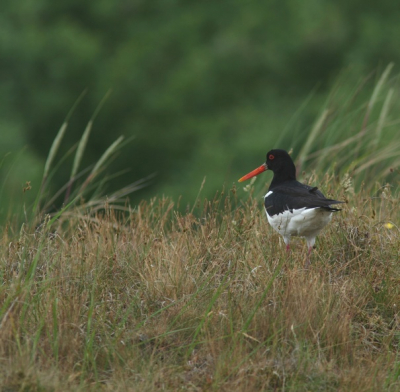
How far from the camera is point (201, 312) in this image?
13.2 ft

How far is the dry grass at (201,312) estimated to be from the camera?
353 cm

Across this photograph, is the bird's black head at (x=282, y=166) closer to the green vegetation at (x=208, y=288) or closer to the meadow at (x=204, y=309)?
the green vegetation at (x=208, y=288)

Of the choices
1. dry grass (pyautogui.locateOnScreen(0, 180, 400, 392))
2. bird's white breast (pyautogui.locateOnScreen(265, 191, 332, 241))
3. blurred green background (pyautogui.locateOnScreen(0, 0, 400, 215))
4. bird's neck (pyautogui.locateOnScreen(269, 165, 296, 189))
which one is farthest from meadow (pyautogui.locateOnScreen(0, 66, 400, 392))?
blurred green background (pyautogui.locateOnScreen(0, 0, 400, 215))

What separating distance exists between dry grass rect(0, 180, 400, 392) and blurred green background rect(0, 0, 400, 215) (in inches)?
539

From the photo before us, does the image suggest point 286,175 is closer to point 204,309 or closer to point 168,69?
point 204,309

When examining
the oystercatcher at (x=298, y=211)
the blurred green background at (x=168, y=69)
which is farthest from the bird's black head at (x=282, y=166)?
the blurred green background at (x=168, y=69)

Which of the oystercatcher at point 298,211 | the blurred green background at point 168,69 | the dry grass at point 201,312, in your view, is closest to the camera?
the dry grass at point 201,312

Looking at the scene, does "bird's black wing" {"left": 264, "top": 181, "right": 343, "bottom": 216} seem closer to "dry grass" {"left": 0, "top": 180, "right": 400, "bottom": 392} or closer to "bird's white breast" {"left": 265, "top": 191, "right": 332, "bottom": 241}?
"bird's white breast" {"left": 265, "top": 191, "right": 332, "bottom": 241}

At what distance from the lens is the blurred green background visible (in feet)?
64.4

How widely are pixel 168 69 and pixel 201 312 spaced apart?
59.6ft

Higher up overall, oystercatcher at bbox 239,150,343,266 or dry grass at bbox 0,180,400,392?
oystercatcher at bbox 239,150,343,266

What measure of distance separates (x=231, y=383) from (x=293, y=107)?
52.4 feet

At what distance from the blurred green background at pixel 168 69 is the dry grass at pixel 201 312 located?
13689mm

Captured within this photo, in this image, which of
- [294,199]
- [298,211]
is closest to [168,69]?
[294,199]
